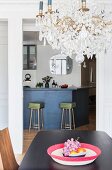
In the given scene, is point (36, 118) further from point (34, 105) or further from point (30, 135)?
point (30, 135)

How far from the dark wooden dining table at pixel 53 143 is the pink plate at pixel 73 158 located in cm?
3

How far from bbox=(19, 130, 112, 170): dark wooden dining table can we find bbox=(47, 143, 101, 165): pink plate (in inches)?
1.3

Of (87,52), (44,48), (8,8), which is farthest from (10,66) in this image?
(44,48)

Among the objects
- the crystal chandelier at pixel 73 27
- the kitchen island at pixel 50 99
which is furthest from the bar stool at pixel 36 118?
the crystal chandelier at pixel 73 27

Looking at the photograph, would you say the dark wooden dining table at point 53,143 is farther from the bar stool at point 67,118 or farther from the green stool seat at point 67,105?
the bar stool at point 67,118

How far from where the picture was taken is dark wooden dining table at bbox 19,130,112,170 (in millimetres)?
2014

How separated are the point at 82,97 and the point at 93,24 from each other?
202 inches

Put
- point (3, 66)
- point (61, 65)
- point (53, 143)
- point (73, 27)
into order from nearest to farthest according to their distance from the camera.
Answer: point (53, 143) < point (73, 27) < point (3, 66) < point (61, 65)

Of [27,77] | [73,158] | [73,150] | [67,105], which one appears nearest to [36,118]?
[67,105]

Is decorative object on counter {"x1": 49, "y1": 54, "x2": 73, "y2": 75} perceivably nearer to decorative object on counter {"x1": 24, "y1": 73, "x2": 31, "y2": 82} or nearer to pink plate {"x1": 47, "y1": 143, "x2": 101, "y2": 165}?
decorative object on counter {"x1": 24, "y1": 73, "x2": 31, "y2": 82}

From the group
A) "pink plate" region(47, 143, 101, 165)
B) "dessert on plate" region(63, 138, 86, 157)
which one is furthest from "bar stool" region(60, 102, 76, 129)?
"dessert on plate" region(63, 138, 86, 157)

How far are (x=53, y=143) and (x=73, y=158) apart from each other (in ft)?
1.75

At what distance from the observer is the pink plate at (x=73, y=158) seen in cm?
206

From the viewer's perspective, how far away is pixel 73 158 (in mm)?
2105
